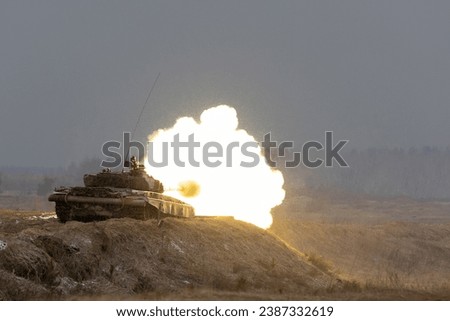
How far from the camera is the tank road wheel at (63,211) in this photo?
40.8m

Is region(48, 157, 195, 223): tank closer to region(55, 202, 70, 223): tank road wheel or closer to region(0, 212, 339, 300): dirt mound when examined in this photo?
region(55, 202, 70, 223): tank road wheel

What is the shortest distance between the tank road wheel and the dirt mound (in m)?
1.03

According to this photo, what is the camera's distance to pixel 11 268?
29.0 metres

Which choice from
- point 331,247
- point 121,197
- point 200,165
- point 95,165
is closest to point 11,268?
point 121,197

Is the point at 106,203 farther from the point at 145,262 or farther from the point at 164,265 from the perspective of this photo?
the point at 145,262

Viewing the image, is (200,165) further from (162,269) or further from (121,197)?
(162,269)

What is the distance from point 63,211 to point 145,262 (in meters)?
7.63

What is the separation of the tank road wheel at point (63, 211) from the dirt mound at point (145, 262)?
1.03m

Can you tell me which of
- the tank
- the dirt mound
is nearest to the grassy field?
the dirt mound

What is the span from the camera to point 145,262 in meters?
34.3

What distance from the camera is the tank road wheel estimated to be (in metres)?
40.8

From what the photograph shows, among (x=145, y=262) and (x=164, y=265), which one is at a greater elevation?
(x=145, y=262)

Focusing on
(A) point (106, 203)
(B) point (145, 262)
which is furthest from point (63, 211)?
(B) point (145, 262)
